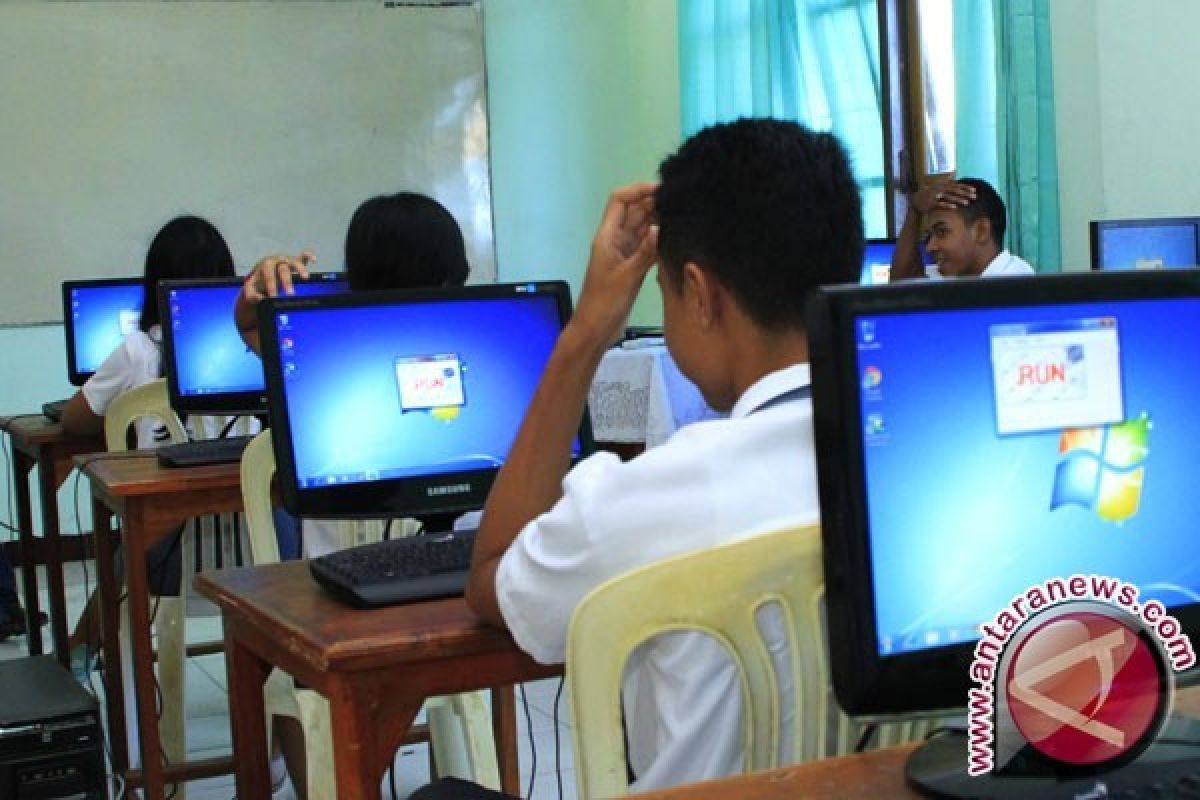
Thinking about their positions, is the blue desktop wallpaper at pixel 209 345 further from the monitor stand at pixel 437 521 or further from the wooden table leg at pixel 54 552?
the monitor stand at pixel 437 521

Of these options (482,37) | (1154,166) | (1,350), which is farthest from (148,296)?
(482,37)

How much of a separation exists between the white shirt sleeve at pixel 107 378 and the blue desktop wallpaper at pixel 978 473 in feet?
11.3

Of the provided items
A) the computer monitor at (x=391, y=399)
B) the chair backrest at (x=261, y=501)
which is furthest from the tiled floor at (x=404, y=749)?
the computer monitor at (x=391, y=399)

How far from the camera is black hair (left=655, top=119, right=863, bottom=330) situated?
1.42 metres

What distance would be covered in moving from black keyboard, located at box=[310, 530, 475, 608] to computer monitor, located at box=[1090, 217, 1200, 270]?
2673mm

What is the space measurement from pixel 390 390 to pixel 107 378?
2184mm

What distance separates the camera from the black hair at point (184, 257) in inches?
171

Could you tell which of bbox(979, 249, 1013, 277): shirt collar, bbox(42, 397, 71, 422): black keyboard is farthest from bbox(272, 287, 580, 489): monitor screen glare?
bbox(979, 249, 1013, 277): shirt collar

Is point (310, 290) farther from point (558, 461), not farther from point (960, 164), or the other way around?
point (960, 164)

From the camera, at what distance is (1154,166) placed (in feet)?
16.2

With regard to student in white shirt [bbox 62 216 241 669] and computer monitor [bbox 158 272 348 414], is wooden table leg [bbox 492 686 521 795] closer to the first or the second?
computer monitor [bbox 158 272 348 414]

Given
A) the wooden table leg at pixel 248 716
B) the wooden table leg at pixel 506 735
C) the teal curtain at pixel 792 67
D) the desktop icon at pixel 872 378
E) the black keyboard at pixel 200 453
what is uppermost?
the teal curtain at pixel 792 67

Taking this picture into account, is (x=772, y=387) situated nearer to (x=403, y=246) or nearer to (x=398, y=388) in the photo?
(x=398, y=388)

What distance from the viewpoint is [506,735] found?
2832 mm
